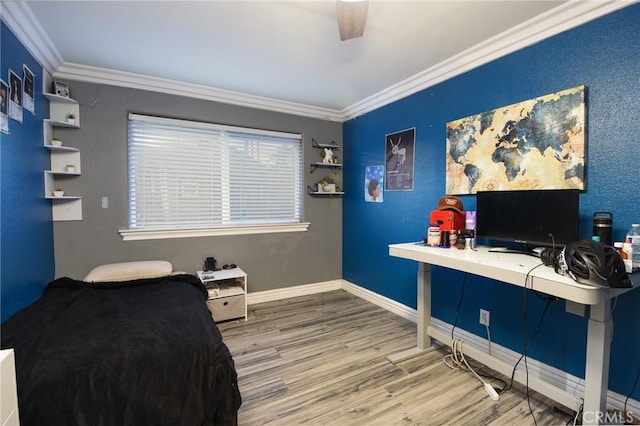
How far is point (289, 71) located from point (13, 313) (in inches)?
110

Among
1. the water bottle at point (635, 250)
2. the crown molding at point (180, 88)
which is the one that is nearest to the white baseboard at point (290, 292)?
the crown molding at point (180, 88)

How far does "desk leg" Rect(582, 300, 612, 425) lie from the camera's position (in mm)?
1383

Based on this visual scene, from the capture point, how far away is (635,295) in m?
1.61

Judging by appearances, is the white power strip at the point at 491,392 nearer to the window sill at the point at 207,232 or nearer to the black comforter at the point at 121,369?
the black comforter at the point at 121,369

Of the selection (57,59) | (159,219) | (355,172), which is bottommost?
(159,219)

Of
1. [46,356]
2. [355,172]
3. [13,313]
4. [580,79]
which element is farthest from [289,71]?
[13,313]

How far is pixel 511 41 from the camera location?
210 cm

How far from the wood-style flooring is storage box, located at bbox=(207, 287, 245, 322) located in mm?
91

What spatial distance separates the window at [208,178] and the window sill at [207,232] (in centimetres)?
1

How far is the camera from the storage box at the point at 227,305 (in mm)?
2924

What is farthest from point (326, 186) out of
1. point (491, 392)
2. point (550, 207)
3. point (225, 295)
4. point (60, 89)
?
point (60, 89)

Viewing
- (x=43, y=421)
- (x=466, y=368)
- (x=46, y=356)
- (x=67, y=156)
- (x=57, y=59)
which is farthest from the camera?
(x=67, y=156)

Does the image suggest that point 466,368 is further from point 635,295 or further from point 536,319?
point 635,295

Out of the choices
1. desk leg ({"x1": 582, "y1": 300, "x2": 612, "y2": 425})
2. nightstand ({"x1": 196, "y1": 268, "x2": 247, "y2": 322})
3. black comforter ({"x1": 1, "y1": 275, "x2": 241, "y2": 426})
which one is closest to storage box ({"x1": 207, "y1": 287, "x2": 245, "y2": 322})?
nightstand ({"x1": 196, "y1": 268, "x2": 247, "y2": 322})
